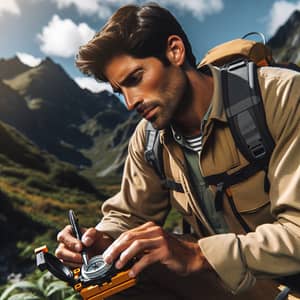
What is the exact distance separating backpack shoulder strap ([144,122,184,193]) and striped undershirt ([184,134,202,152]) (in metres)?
0.33

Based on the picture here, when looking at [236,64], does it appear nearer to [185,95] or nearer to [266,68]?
[266,68]

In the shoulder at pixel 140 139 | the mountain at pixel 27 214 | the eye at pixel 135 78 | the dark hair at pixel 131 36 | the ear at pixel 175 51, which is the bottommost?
the mountain at pixel 27 214

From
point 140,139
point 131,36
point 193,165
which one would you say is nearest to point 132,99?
point 131,36

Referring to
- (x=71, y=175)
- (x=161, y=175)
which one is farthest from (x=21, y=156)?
(x=161, y=175)

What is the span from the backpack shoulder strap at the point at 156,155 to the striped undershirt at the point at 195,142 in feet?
1.10

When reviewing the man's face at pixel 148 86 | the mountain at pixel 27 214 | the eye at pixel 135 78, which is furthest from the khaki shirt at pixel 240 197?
the mountain at pixel 27 214

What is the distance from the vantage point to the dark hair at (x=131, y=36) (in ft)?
13.4

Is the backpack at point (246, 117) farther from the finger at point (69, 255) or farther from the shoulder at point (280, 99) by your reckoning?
the finger at point (69, 255)

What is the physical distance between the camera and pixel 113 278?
110 inches

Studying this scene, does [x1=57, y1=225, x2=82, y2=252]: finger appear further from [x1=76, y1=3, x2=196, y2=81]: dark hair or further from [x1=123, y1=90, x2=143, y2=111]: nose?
[x1=76, y1=3, x2=196, y2=81]: dark hair

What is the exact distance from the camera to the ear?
4.22 m

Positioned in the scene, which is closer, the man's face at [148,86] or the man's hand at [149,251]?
the man's hand at [149,251]

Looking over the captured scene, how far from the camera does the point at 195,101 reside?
4195 millimetres

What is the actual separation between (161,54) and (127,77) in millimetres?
443
